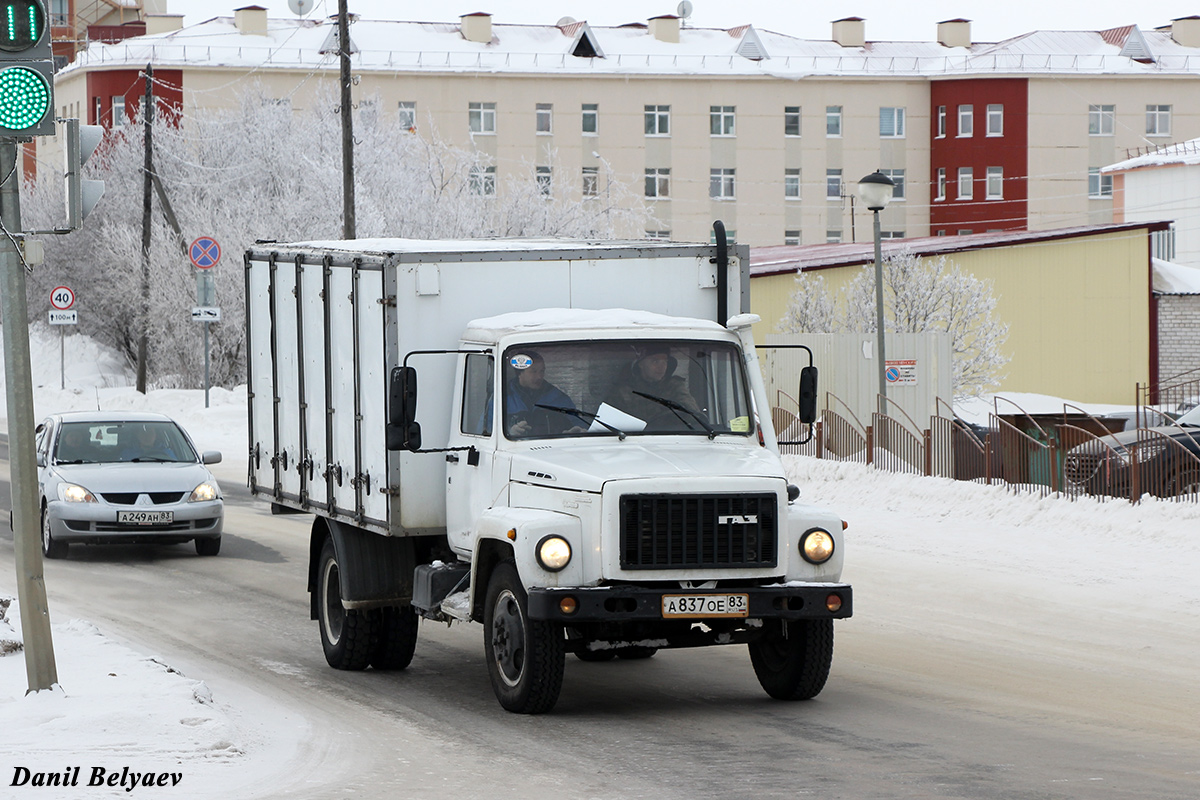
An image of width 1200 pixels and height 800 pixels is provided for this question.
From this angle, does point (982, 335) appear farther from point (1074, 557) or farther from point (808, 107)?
point (808, 107)

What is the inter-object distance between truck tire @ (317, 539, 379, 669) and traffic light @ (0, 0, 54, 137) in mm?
3825

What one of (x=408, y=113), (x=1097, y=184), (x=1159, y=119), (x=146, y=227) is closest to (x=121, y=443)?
(x=146, y=227)

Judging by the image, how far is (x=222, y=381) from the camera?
48.8m

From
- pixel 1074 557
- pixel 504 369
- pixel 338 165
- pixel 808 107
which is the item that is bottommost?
pixel 1074 557

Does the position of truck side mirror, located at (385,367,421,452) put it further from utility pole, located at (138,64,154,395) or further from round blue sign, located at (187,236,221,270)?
utility pole, located at (138,64,154,395)

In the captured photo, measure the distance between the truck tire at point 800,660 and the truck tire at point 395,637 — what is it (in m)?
2.42

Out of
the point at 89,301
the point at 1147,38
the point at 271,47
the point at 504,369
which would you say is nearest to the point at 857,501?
the point at 504,369

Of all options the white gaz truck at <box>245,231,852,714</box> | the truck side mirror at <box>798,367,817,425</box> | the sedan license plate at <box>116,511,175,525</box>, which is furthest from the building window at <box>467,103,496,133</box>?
the truck side mirror at <box>798,367,817,425</box>

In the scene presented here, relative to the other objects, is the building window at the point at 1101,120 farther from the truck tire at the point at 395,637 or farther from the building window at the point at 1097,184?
the truck tire at the point at 395,637

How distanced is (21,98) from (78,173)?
1.56ft

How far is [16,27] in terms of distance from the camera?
8.58 meters

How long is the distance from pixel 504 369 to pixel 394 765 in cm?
251

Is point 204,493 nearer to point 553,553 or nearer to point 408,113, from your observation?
point 553,553

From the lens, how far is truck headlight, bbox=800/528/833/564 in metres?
9.41
